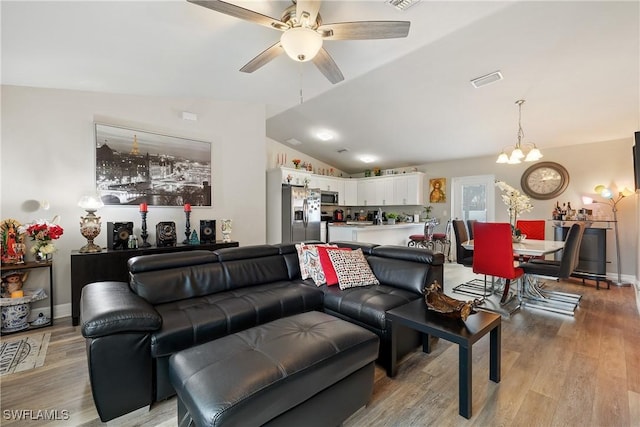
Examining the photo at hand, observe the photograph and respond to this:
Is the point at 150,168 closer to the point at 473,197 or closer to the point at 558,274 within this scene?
the point at 558,274

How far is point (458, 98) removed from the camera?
3.88 metres

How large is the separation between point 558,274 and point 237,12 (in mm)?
4077

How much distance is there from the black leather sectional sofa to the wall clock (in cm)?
425

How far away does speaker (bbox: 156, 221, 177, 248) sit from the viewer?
361 cm

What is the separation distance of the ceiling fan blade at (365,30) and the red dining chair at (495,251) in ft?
7.66

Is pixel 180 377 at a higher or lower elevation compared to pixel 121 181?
lower

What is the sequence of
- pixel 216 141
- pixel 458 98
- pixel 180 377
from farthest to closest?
pixel 216 141 → pixel 458 98 → pixel 180 377

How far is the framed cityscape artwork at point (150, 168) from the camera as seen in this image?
3.45m

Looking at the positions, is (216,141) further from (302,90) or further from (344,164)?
(344,164)

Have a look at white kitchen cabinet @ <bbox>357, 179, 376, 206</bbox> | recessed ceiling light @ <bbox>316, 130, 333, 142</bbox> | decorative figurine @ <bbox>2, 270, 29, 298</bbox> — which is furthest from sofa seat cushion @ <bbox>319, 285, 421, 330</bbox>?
white kitchen cabinet @ <bbox>357, 179, 376, 206</bbox>

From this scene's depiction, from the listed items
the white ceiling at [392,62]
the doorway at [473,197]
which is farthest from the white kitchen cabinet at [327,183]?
the doorway at [473,197]

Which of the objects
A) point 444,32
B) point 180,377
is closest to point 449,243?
point 444,32

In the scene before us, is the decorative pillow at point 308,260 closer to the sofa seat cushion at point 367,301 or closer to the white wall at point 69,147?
the sofa seat cushion at point 367,301

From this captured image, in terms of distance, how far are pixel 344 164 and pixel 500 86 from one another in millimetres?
4450
